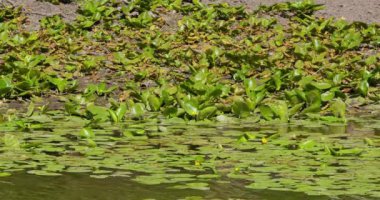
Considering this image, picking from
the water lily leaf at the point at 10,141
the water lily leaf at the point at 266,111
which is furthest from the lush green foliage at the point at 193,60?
the water lily leaf at the point at 10,141

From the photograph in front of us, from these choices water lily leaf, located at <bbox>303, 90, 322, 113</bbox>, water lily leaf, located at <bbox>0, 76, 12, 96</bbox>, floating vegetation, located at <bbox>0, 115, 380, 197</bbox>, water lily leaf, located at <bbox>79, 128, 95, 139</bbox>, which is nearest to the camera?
floating vegetation, located at <bbox>0, 115, 380, 197</bbox>

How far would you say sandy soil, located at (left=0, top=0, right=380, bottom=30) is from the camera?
12164 millimetres

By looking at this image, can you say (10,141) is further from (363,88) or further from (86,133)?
(363,88)

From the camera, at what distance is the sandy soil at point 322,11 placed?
1216 centimetres

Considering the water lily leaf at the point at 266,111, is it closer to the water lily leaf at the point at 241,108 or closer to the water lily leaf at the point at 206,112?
the water lily leaf at the point at 241,108

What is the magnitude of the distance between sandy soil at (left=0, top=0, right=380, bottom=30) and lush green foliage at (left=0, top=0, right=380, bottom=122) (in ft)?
0.63

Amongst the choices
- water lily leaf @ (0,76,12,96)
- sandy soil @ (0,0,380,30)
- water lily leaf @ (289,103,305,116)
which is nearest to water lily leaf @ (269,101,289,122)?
water lily leaf @ (289,103,305,116)

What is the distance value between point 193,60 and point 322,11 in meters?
2.98

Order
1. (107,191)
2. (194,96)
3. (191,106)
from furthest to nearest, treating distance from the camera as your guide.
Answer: (194,96), (191,106), (107,191)

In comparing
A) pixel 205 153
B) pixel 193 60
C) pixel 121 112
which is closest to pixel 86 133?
pixel 121 112

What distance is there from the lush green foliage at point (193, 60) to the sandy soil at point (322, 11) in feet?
0.63

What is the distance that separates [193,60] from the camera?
10.3 metres

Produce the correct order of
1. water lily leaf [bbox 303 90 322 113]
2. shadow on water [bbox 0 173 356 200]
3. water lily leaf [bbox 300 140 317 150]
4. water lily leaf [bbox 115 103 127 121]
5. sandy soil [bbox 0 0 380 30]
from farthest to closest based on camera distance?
sandy soil [bbox 0 0 380 30], water lily leaf [bbox 303 90 322 113], water lily leaf [bbox 115 103 127 121], water lily leaf [bbox 300 140 317 150], shadow on water [bbox 0 173 356 200]

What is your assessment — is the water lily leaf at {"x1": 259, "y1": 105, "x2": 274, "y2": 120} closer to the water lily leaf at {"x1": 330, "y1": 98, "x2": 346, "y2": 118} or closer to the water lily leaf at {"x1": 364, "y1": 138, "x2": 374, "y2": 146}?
the water lily leaf at {"x1": 330, "y1": 98, "x2": 346, "y2": 118}
